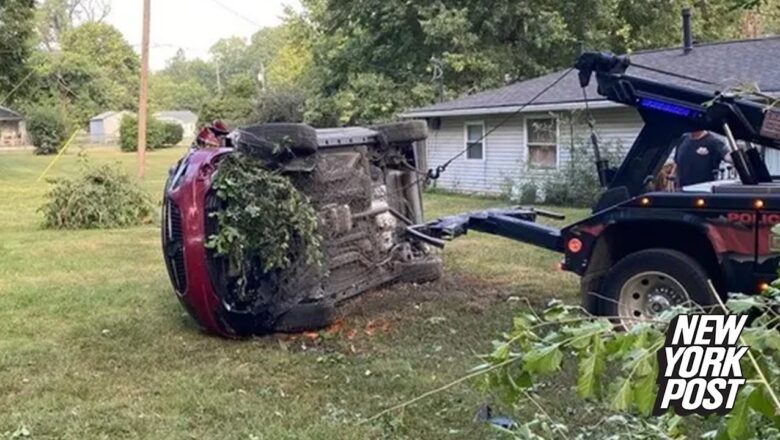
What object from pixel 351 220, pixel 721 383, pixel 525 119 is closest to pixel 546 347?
pixel 721 383

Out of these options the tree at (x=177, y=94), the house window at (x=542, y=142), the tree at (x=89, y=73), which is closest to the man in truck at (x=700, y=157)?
the house window at (x=542, y=142)

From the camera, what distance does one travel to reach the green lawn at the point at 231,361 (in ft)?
15.6

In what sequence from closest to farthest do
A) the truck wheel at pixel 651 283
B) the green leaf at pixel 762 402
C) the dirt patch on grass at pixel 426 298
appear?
the green leaf at pixel 762 402 → the truck wheel at pixel 651 283 → the dirt patch on grass at pixel 426 298

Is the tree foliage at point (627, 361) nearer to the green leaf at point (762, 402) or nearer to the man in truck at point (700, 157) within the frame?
the green leaf at point (762, 402)

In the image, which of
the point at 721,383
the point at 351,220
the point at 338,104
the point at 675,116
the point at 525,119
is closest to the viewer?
the point at 721,383

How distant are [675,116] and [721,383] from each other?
539 cm

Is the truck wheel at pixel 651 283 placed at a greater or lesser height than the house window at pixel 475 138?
lesser

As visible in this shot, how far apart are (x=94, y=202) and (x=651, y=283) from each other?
11.4 meters

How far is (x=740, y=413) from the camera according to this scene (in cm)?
134

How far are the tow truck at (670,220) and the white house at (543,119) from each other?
330 inches

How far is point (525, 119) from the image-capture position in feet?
64.5

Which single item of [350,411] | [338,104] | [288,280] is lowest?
[350,411]

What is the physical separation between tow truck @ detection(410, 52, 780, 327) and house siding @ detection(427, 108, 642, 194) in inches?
377

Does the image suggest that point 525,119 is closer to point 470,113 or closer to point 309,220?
point 470,113
